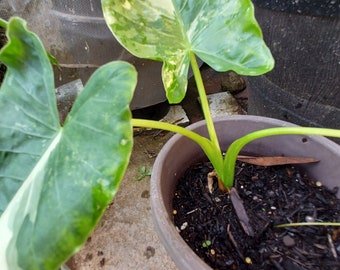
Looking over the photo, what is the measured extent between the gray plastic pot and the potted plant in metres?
0.11

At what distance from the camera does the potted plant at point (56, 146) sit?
0.33 meters

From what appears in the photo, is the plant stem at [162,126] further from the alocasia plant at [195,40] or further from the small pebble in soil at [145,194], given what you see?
the small pebble in soil at [145,194]

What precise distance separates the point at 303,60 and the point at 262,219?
0.37 meters

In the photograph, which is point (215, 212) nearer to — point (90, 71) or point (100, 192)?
point (100, 192)

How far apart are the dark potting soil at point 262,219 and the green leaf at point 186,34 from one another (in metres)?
0.23

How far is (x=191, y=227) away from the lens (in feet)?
1.91

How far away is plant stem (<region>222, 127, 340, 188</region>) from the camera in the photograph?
0.40 m

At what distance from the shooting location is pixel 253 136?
1.61 feet

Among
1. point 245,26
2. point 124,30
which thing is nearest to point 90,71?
point 124,30

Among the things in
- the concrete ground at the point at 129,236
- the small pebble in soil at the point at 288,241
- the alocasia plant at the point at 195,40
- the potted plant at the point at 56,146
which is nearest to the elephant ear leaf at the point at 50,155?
the potted plant at the point at 56,146

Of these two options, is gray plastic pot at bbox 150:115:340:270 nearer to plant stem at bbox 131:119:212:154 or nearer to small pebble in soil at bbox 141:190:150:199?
plant stem at bbox 131:119:212:154

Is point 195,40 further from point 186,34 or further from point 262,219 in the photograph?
point 262,219

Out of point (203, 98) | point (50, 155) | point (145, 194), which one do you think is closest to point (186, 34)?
point (203, 98)

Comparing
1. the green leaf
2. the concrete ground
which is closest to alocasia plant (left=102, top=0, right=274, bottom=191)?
the green leaf
